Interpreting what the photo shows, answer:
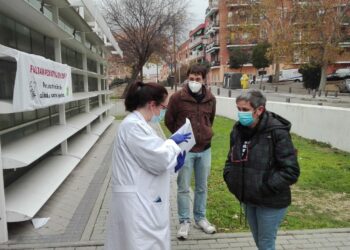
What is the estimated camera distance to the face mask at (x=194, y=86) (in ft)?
14.9

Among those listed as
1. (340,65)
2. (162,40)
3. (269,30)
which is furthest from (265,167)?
(340,65)

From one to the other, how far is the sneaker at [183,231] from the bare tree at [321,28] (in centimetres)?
3581

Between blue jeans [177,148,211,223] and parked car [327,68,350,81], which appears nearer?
blue jeans [177,148,211,223]

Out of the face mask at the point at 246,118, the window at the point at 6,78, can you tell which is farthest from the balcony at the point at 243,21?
the face mask at the point at 246,118

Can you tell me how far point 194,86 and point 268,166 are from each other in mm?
1727

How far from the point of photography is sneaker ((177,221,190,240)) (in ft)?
15.3

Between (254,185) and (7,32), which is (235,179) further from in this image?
(7,32)

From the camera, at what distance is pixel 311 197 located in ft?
20.4

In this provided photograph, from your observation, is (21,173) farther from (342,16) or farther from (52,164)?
(342,16)

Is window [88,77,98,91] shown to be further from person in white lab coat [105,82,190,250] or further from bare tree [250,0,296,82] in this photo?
bare tree [250,0,296,82]

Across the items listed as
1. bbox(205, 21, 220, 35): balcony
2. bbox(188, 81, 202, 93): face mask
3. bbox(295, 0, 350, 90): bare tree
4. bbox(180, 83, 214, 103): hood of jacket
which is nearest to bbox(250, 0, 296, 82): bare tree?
bbox(295, 0, 350, 90): bare tree

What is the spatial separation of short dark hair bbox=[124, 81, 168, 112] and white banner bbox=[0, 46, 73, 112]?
2.15 metres

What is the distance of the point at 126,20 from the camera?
37.1 metres

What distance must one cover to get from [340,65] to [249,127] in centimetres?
6804
